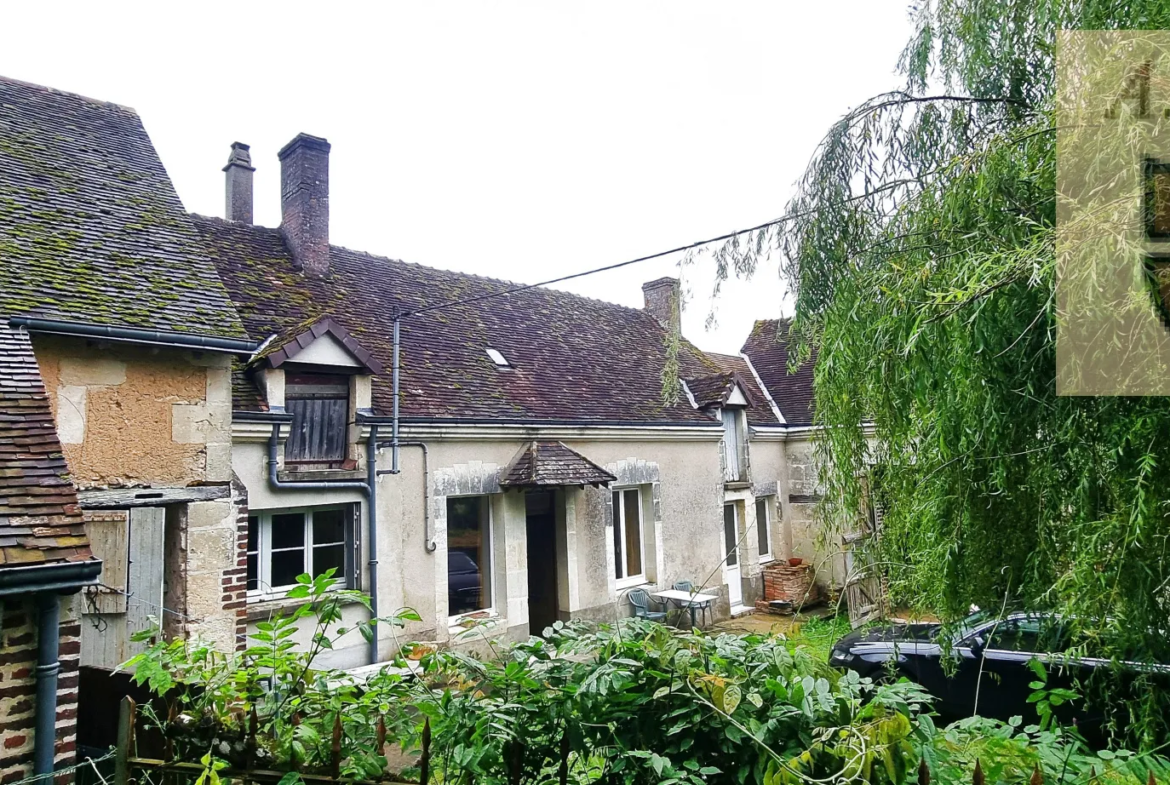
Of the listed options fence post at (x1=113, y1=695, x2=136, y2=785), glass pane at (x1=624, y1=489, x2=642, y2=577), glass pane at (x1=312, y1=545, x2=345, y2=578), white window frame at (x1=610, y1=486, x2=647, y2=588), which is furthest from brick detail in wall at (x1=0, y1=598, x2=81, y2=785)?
glass pane at (x1=624, y1=489, x2=642, y2=577)

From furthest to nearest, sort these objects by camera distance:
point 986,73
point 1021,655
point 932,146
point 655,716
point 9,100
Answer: point 9,100 → point 1021,655 → point 932,146 → point 986,73 → point 655,716

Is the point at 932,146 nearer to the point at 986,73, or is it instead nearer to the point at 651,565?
the point at 986,73

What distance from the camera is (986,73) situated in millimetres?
3586

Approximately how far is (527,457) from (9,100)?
25.0 feet

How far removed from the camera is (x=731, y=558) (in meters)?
13.7

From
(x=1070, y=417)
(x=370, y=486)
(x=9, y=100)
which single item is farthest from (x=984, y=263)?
(x=9, y=100)

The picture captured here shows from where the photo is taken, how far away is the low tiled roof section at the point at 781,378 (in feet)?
51.3

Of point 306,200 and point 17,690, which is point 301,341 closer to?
point 306,200

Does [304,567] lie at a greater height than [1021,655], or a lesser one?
greater

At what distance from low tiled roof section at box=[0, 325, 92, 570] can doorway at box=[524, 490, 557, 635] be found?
7378 mm

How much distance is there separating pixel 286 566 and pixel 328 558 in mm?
514

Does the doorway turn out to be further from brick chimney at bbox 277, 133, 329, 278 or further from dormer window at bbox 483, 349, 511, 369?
brick chimney at bbox 277, 133, 329, 278


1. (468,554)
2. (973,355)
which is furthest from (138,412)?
Answer: (973,355)

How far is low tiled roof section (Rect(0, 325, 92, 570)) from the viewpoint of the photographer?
3.60 metres
